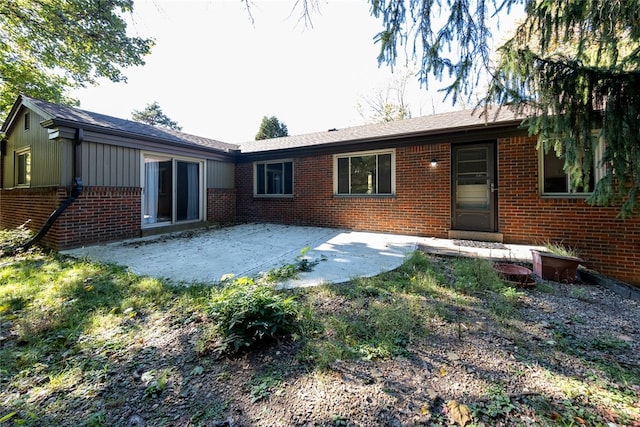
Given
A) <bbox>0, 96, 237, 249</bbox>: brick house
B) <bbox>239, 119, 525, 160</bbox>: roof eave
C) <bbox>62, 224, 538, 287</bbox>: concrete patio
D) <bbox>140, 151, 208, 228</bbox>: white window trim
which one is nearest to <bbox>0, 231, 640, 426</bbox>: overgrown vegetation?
<bbox>62, 224, 538, 287</bbox>: concrete patio

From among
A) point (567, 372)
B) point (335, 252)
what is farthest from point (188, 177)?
point (567, 372)

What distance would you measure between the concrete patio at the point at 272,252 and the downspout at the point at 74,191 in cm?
79

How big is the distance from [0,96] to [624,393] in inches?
692

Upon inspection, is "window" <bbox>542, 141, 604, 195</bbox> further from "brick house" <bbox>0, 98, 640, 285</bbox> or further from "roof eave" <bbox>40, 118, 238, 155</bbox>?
"roof eave" <bbox>40, 118, 238, 155</bbox>

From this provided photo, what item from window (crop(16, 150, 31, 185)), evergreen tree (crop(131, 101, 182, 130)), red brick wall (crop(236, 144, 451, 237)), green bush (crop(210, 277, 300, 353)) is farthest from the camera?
evergreen tree (crop(131, 101, 182, 130))

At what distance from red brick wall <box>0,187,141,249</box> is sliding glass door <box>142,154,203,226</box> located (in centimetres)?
51

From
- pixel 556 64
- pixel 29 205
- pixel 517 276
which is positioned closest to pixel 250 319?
pixel 517 276

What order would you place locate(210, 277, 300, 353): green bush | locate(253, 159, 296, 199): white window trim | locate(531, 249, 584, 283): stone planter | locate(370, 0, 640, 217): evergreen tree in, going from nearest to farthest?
1. locate(210, 277, 300, 353): green bush
2. locate(370, 0, 640, 217): evergreen tree
3. locate(531, 249, 584, 283): stone planter
4. locate(253, 159, 296, 199): white window trim

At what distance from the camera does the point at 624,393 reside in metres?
1.78

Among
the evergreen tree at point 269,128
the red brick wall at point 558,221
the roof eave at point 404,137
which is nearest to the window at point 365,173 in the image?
the roof eave at point 404,137

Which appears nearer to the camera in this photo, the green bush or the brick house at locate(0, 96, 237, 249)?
the green bush

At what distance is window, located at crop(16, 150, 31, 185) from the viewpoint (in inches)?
306

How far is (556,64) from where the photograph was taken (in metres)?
3.20

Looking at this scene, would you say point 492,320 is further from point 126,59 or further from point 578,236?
point 126,59
